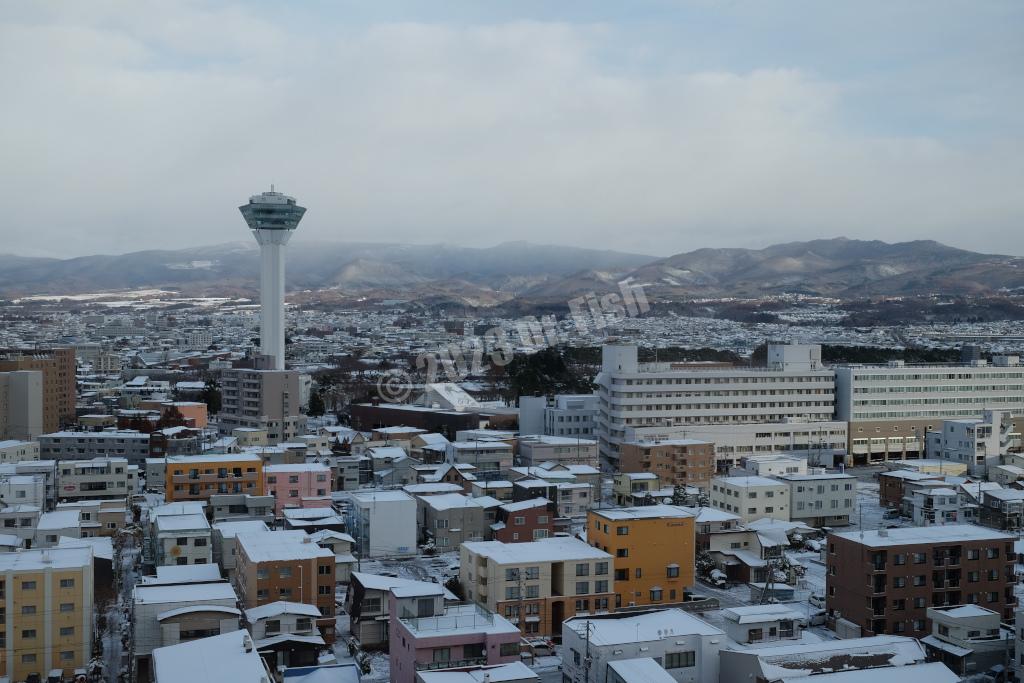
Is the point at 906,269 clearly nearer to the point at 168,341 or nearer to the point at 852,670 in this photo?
the point at 168,341

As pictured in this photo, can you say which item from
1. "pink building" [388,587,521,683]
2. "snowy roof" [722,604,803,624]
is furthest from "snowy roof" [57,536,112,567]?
"snowy roof" [722,604,803,624]

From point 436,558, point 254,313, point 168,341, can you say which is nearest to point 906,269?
point 254,313

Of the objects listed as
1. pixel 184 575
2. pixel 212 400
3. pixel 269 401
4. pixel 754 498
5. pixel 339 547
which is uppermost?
pixel 269 401

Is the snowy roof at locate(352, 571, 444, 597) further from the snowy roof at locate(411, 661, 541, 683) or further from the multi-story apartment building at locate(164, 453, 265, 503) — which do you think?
the multi-story apartment building at locate(164, 453, 265, 503)

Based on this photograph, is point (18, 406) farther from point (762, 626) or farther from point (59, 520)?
point (762, 626)

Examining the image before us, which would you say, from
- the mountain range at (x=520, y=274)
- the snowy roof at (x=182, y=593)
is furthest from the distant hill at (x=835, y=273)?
the snowy roof at (x=182, y=593)

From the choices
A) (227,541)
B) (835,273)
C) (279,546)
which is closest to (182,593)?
(279,546)

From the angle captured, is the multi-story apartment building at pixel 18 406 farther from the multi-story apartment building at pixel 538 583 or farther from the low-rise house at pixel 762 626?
the low-rise house at pixel 762 626
